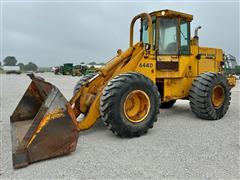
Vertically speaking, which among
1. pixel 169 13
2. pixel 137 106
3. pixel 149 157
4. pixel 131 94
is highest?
pixel 169 13

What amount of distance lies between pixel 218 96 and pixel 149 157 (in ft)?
10.8

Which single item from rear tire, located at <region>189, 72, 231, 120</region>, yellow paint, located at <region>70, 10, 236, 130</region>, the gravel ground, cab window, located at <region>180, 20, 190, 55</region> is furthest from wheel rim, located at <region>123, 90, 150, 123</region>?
A: cab window, located at <region>180, 20, 190, 55</region>

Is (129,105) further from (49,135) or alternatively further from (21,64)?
(21,64)

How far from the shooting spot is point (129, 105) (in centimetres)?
399

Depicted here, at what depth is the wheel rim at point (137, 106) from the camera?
3.85 m

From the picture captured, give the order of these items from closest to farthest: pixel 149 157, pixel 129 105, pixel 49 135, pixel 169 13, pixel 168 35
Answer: pixel 49 135 → pixel 149 157 → pixel 129 105 → pixel 169 13 → pixel 168 35

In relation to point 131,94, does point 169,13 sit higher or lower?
higher

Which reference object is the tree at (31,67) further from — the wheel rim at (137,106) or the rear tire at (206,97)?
the wheel rim at (137,106)

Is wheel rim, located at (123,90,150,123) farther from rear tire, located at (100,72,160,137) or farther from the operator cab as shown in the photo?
the operator cab

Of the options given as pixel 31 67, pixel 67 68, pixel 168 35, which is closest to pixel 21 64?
pixel 31 67

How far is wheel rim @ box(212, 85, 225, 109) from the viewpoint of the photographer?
5.17m

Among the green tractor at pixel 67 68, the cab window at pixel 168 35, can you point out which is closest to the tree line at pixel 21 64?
the green tractor at pixel 67 68

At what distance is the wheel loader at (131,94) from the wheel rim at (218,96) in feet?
0.07

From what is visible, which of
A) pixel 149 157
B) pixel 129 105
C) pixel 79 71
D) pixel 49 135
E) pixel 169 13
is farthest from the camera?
pixel 79 71
